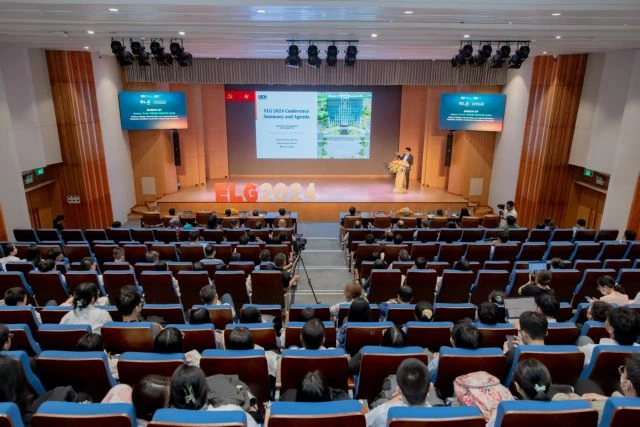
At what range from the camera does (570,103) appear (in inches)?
417

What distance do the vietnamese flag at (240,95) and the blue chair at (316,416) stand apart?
43.7 feet

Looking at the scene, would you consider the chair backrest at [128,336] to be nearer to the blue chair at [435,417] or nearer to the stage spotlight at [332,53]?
the blue chair at [435,417]

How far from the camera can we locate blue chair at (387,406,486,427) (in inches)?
83.7

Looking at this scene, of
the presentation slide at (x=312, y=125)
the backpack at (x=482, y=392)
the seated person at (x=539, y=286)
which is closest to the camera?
the backpack at (x=482, y=392)

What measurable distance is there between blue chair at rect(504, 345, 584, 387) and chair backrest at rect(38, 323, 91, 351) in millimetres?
3338

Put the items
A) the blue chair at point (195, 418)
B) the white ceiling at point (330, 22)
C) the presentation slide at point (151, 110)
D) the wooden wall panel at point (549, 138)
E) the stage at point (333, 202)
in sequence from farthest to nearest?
the stage at point (333, 202) → the presentation slide at point (151, 110) → the wooden wall panel at point (549, 138) → the white ceiling at point (330, 22) → the blue chair at point (195, 418)

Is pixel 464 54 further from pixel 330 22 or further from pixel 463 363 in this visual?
pixel 463 363

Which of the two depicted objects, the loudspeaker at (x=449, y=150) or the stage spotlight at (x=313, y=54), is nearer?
the stage spotlight at (x=313, y=54)

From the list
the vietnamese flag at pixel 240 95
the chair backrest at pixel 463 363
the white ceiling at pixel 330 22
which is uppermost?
the white ceiling at pixel 330 22

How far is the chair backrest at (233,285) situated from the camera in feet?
18.0

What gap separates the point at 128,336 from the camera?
359 centimetres

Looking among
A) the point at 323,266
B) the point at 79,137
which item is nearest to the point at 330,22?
the point at 323,266

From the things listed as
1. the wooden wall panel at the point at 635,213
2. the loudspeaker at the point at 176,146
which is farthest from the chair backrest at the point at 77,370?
the loudspeaker at the point at 176,146

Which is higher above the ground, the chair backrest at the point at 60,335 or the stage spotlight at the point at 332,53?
the stage spotlight at the point at 332,53
